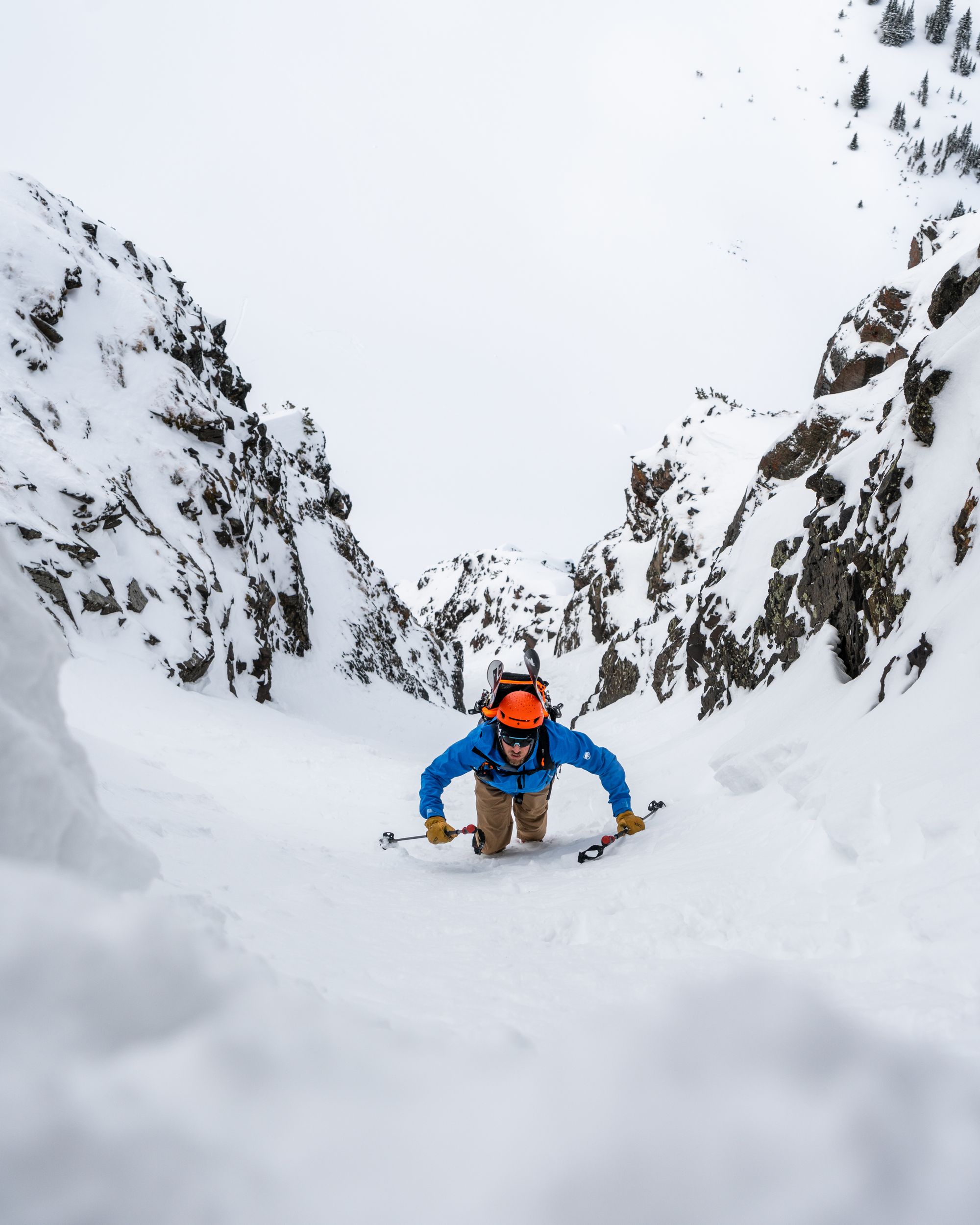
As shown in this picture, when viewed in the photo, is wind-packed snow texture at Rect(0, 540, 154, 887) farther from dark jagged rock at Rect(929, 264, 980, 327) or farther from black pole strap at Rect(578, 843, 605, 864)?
dark jagged rock at Rect(929, 264, 980, 327)

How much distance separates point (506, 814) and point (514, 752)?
2.64 feet

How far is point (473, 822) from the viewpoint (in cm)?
778

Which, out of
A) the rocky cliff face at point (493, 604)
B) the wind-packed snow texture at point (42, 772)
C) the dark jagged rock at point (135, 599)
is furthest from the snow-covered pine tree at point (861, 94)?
the wind-packed snow texture at point (42, 772)

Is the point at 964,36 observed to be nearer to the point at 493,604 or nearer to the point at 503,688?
the point at 493,604

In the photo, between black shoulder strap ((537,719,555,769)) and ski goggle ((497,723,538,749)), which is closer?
ski goggle ((497,723,538,749))

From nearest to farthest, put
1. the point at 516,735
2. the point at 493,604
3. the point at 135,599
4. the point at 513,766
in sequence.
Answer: the point at 516,735, the point at 513,766, the point at 135,599, the point at 493,604

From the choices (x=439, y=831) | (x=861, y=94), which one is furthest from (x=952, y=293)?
(x=861, y=94)

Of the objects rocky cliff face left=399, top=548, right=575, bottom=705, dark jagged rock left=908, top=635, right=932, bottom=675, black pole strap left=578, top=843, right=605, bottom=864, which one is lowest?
black pole strap left=578, top=843, right=605, bottom=864

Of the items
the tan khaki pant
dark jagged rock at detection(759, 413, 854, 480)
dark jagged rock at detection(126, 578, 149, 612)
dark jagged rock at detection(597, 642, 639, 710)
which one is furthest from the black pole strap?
dark jagged rock at detection(597, 642, 639, 710)

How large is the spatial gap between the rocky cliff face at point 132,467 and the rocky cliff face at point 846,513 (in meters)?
10.8

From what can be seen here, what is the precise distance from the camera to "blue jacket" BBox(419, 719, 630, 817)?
550cm

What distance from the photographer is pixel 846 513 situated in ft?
30.1

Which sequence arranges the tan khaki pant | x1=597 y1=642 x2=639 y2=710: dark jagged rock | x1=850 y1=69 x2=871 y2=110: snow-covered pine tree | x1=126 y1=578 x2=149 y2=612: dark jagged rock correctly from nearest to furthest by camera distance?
the tan khaki pant
x1=126 y1=578 x2=149 y2=612: dark jagged rock
x1=597 y1=642 x2=639 y2=710: dark jagged rock
x1=850 y1=69 x2=871 y2=110: snow-covered pine tree

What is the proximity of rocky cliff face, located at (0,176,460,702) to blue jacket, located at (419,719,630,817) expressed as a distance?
8.37 metres
